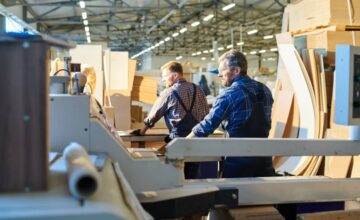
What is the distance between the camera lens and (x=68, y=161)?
984 millimetres

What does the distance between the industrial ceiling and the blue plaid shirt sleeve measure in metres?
4.06

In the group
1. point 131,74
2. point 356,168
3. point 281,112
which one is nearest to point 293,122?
point 281,112

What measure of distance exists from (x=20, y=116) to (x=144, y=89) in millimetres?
4606

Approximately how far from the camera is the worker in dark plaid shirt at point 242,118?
7.53 feet

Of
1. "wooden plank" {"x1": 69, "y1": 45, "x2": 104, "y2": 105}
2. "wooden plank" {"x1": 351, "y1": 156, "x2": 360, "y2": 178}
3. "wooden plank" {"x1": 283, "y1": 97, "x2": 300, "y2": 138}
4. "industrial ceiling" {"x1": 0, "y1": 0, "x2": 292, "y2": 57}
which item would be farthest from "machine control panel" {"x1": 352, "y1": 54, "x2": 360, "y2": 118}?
"industrial ceiling" {"x1": 0, "y1": 0, "x2": 292, "y2": 57}

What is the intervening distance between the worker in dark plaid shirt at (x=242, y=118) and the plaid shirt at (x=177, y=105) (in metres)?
0.99

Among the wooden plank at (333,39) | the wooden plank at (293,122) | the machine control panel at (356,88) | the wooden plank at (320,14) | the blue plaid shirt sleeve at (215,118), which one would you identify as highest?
the wooden plank at (320,14)

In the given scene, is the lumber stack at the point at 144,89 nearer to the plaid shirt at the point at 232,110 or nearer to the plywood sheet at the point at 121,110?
the plywood sheet at the point at 121,110

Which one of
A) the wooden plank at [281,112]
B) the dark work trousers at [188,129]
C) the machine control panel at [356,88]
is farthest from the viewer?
the wooden plank at [281,112]

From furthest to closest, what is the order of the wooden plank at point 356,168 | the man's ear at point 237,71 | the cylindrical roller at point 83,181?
the wooden plank at point 356,168
the man's ear at point 237,71
the cylindrical roller at point 83,181

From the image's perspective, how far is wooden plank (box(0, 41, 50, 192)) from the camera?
2.95 feet

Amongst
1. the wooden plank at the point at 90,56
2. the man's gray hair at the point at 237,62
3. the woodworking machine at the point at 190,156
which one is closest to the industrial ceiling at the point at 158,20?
the wooden plank at the point at 90,56

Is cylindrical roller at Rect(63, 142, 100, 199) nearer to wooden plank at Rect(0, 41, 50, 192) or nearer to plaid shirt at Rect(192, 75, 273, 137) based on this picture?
A: wooden plank at Rect(0, 41, 50, 192)

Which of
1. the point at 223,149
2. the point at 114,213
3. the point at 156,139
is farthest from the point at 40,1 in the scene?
the point at 114,213
